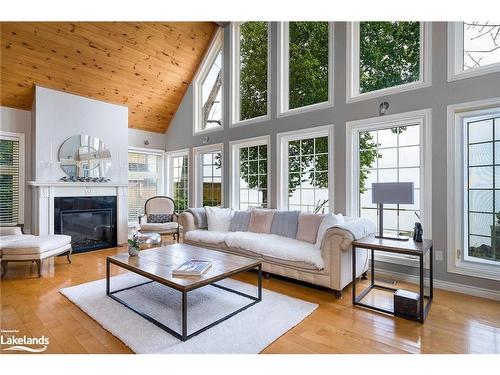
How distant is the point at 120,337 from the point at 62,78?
447 cm

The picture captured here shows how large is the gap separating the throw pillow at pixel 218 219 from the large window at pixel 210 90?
5.94 feet

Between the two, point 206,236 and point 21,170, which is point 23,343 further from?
point 21,170

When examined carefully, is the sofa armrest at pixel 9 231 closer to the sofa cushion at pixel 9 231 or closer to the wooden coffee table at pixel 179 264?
the sofa cushion at pixel 9 231

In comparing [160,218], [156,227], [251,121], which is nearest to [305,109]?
[251,121]

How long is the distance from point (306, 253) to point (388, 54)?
2768 millimetres

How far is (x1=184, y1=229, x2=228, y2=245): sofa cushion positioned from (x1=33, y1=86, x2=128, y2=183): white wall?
220 centimetres

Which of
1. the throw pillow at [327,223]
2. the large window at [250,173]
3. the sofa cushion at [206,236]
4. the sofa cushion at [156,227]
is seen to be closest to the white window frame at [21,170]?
the sofa cushion at [156,227]

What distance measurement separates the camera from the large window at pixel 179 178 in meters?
6.31

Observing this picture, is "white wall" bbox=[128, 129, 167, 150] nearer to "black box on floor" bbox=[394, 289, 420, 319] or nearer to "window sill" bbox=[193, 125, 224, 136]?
"window sill" bbox=[193, 125, 224, 136]

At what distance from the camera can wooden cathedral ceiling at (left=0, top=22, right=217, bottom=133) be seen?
3969mm

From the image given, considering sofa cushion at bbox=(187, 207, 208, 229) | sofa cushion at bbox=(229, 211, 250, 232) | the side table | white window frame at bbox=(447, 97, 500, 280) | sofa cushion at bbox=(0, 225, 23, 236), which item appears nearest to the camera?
the side table

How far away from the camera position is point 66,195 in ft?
15.2

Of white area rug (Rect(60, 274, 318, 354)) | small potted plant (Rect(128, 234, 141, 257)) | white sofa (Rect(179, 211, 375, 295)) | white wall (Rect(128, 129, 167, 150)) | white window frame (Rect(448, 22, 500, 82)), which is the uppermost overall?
white window frame (Rect(448, 22, 500, 82))

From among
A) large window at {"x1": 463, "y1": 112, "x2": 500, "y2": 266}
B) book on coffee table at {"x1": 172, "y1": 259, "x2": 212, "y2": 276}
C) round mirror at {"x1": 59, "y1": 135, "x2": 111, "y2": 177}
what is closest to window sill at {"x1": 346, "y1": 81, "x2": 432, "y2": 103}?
large window at {"x1": 463, "y1": 112, "x2": 500, "y2": 266}
